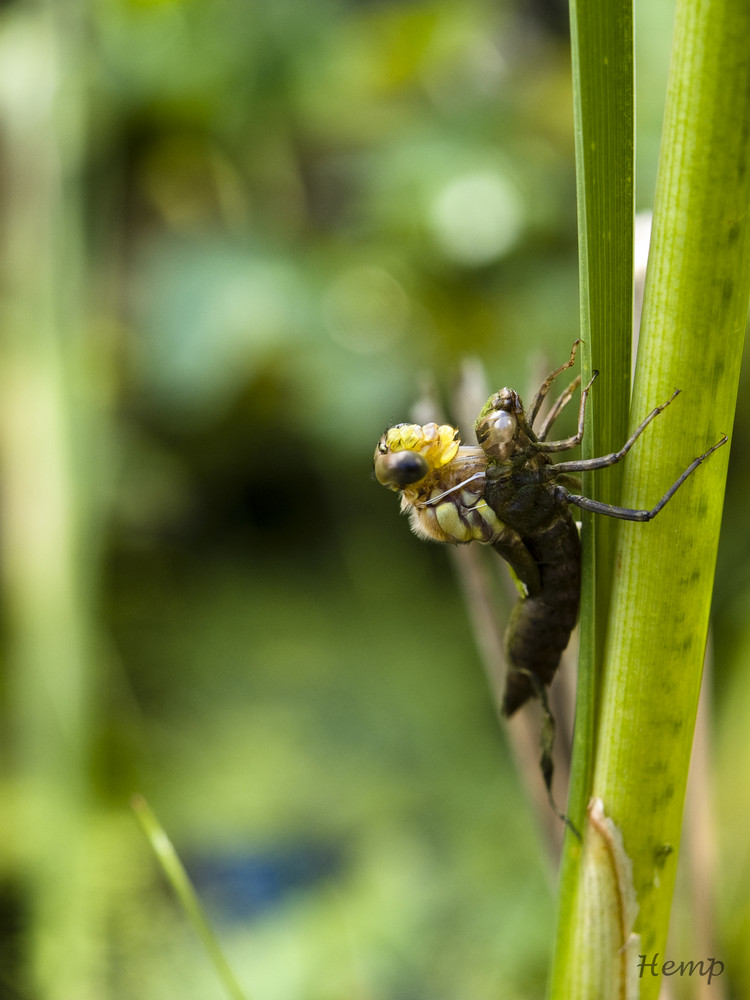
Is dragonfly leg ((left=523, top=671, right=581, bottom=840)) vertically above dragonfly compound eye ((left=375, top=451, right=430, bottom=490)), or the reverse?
dragonfly compound eye ((left=375, top=451, right=430, bottom=490))

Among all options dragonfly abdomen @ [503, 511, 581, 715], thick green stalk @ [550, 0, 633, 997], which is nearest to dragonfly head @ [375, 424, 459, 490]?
dragonfly abdomen @ [503, 511, 581, 715]

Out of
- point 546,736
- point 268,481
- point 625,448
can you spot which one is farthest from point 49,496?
point 625,448

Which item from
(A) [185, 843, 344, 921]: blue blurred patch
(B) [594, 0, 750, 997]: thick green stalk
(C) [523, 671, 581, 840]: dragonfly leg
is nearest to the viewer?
(B) [594, 0, 750, 997]: thick green stalk

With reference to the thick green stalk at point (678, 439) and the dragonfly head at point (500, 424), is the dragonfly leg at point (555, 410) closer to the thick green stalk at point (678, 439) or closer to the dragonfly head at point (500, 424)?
the dragonfly head at point (500, 424)

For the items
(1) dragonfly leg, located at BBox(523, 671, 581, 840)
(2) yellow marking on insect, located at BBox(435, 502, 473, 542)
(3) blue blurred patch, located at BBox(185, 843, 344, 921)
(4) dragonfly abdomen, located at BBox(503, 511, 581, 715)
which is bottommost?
(3) blue blurred patch, located at BBox(185, 843, 344, 921)

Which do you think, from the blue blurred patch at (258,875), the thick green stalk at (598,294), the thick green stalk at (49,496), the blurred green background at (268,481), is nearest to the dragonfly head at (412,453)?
the thick green stalk at (598,294)

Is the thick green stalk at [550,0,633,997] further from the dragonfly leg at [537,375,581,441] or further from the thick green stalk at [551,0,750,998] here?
the dragonfly leg at [537,375,581,441]

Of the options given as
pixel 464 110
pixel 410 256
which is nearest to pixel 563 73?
pixel 464 110
